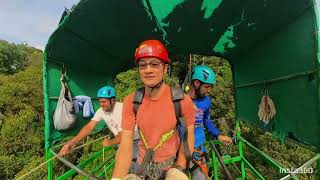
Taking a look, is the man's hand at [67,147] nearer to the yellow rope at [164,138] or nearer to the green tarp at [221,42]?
the green tarp at [221,42]

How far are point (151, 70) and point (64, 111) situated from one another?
1.98 meters

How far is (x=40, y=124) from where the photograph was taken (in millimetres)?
31000

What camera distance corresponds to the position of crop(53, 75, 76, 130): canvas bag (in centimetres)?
430

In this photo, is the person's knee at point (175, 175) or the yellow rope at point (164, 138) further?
the yellow rope at point (164, 138)

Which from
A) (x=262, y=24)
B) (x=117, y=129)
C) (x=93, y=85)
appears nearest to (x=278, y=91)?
(x=262, y=24)

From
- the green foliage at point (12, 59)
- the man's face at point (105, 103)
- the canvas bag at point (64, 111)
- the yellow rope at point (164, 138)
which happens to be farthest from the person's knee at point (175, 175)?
the green foliage at point (12, 59)

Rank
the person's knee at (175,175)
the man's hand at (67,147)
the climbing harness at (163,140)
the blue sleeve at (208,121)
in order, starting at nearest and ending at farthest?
the person's knee at (175,175)
the climbing harness at (163,140)
the man's hand at (67,147)
the blue sleeve at (208,121)

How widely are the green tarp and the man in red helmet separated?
1044mm

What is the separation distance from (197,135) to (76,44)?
6.01 ft

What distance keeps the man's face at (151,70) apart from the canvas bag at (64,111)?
187 cm

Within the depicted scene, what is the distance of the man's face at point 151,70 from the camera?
2.81m

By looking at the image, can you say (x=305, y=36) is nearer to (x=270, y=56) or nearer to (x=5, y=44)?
(x=270, y=56)

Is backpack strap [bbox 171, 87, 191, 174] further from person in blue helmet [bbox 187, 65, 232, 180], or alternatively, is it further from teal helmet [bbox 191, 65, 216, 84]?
teal helmet [bbox 191, 65, 216, 84]

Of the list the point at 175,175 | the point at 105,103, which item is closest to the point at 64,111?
the point at 105,103
